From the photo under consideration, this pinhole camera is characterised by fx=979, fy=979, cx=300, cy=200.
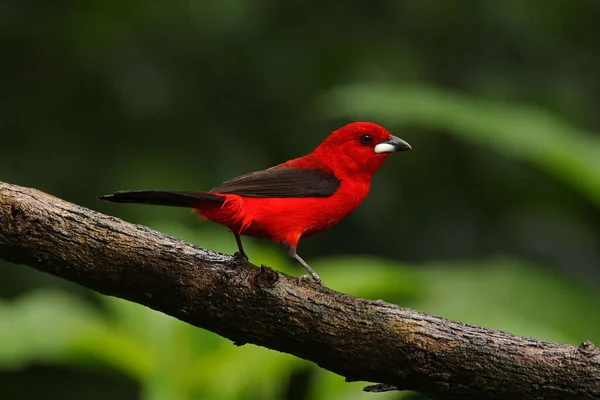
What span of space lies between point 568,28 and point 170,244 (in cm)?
565

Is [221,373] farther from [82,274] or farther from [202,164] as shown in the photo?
[202,164]

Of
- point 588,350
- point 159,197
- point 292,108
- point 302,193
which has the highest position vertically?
point 292,108

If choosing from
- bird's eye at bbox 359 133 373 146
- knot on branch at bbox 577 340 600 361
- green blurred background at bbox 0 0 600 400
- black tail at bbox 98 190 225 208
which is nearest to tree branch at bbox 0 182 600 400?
knot on branch at bbox 577 340 600 361

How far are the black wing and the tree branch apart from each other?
51cm

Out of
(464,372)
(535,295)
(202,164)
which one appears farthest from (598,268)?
(464,372)

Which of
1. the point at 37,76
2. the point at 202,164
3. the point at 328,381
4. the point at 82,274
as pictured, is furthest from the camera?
the point at 37,76

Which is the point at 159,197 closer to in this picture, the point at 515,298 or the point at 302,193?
the point at 302,193

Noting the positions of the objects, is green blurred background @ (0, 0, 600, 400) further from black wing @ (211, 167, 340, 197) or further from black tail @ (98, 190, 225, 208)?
black tail @ (98, 190, 225, 208)

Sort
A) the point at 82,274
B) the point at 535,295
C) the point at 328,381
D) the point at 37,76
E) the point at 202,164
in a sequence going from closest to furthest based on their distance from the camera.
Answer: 1. the point at 82,274
2. the point at 328,381
3. the point at 535,295
4. the point at 202,164
5. the point at 37,76

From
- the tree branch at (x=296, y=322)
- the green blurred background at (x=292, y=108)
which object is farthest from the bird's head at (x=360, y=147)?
the green blurred background at (x=292, y=108)

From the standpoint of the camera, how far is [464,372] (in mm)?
3074

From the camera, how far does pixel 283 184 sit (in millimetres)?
3730

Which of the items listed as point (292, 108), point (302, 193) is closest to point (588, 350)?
point (302, 193)

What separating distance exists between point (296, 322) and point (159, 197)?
58 centimetres
